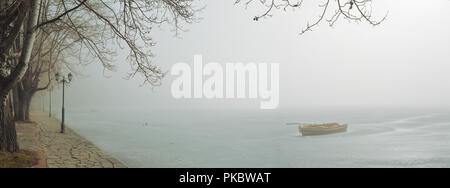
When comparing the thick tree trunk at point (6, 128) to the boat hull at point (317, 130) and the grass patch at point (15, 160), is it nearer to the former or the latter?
the grass patch at point (15, 160)

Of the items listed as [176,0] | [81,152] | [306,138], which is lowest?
[306,138]

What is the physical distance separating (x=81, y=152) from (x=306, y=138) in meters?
50.3

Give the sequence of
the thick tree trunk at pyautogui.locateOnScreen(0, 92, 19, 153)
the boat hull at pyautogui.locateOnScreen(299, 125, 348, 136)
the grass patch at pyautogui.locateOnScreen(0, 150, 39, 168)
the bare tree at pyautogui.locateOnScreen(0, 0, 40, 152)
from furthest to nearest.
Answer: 1. the boat hull at pyautogui.locateOnScreen(299, 125, 348, 136)
2. the thick tree trunk at pyautogui.locateOnScreen(0, 92, 19, 153)
3. the bare tree at pyautogui.locateOnScreen(0, 0, 40, 152)
4. the grass patch at pyautogui.locateOnScreen(0, 150, 39, 168)

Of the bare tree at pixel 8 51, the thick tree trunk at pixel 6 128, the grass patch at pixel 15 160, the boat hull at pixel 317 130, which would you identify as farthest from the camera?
the boat hull at pixel 317 130

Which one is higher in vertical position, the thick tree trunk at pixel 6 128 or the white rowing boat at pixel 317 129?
the thick tree trunk at pixel 6 128

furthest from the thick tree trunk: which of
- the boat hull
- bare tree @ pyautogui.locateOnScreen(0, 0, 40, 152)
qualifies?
the boat hull

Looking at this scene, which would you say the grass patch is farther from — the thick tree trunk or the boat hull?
the boat hull

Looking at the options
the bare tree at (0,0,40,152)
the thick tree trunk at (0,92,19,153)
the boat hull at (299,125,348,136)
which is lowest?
the boat hull at (299,125,348,136)

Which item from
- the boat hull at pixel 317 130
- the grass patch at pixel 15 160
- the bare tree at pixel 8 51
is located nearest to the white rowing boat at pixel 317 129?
the boat hull at pixel 317 130

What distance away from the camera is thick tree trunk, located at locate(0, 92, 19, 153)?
8216mm

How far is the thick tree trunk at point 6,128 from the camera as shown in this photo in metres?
8.22
